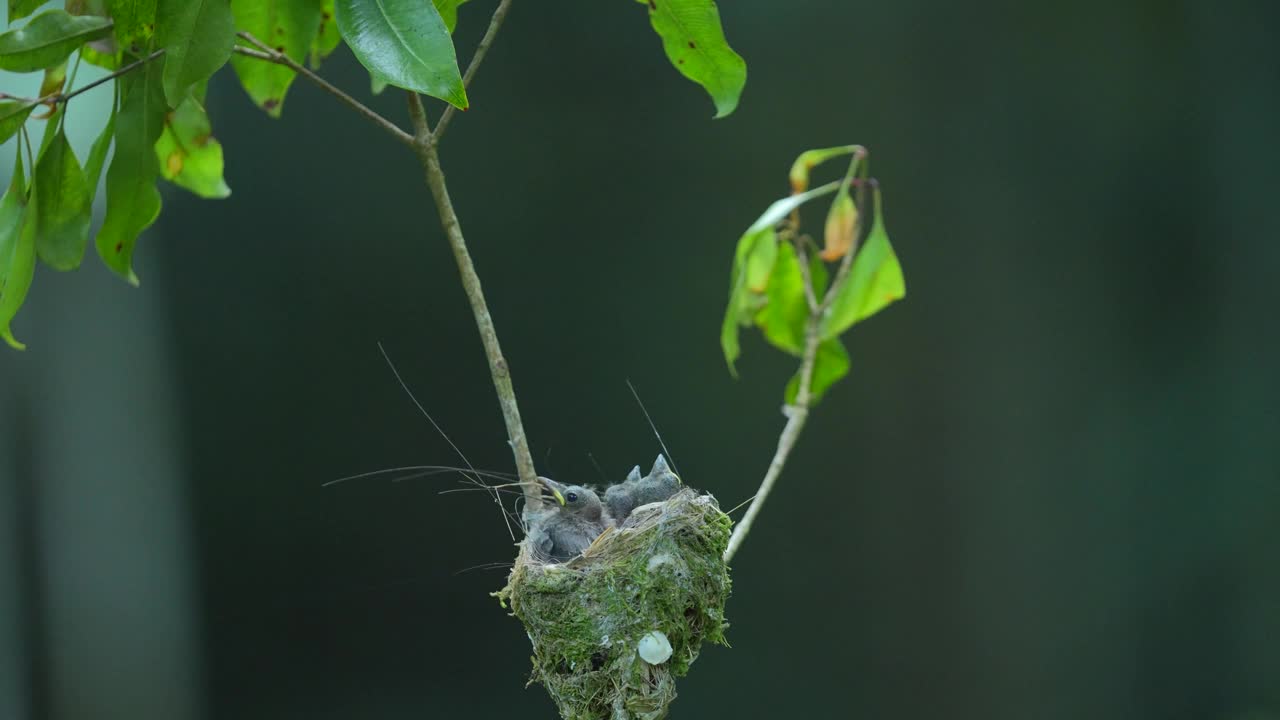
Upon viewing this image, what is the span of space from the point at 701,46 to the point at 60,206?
662 millimetres

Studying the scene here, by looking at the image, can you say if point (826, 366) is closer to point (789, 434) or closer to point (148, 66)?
point (789, 434)

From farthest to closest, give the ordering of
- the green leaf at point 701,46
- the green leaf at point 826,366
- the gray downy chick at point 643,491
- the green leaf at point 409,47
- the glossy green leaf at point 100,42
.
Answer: the green leaf at point 826,366 → the gray downy chick at point 643,491 → the green leaf at point 701,46 → the glossy green leaf at point 100,42 → the green leaf at point 409,47

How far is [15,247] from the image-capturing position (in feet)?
3.12

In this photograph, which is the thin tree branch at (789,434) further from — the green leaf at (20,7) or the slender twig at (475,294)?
the green leaf at (20,7)

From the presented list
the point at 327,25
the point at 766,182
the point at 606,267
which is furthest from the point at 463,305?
the point at 327,25

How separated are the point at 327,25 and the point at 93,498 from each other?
1.63 meters

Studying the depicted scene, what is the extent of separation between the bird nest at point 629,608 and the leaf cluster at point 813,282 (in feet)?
0.71

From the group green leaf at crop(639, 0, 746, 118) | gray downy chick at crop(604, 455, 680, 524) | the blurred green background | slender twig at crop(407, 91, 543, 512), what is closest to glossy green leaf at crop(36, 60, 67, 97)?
slender twig at crop(407, 91, 543, 512)

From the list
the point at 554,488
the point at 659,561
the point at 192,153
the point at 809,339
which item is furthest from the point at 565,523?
the point at 192,153

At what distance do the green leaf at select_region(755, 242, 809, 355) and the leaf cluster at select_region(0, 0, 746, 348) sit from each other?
323mm

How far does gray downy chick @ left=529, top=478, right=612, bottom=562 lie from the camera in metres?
1.13

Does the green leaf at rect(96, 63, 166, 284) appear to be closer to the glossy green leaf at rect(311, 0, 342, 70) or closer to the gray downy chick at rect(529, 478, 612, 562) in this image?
the glossy green leaf at rect(311, 0, 342, 70)

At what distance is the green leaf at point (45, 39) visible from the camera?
92cm

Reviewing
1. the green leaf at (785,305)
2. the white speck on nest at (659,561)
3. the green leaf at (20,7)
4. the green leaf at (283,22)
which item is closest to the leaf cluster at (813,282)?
the green leaf at (785,305)
